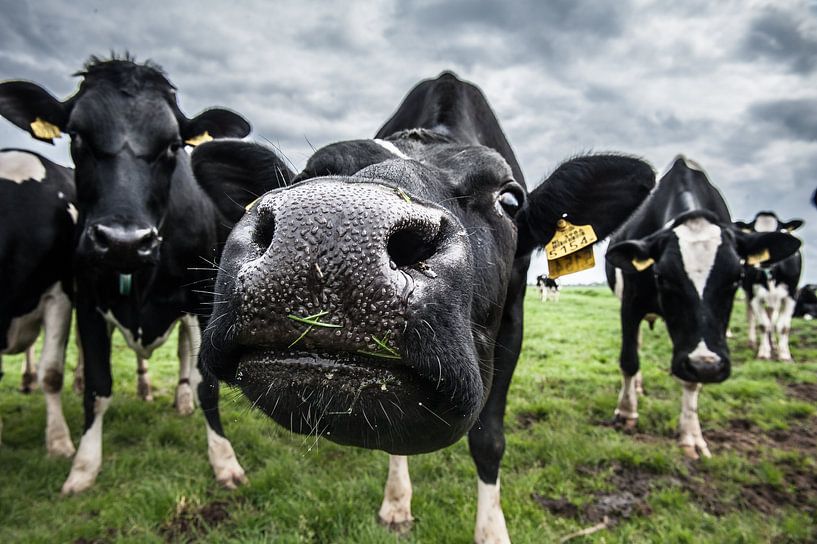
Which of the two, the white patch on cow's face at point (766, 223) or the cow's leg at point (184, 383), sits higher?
the white patch on cow's face at point (766, 223)

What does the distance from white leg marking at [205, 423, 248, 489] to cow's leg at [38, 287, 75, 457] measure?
1624 mm

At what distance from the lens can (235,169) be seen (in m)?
3.65

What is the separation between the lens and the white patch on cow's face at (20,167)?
15.1ft

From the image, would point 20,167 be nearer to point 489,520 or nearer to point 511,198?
point 511,198

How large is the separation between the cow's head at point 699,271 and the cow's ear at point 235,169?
3.55 meters

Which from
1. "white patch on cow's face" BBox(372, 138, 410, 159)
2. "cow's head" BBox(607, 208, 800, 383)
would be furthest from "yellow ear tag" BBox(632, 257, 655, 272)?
"white patch on cow's face" BBox(372, 138, 410, 159)

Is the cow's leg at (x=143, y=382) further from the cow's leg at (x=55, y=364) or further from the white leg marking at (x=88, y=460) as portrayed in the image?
the white leg marking at (x=88, y=460)

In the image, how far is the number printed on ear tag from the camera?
3049 mm

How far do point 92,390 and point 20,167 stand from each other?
233 cm

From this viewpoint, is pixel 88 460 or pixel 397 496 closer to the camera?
pixel 397 496

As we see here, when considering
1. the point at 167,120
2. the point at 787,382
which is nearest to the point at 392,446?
the point at 167,120

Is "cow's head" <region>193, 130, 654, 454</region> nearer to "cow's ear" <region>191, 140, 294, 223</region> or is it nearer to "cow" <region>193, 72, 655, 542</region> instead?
"cow" <region>193, 72, 655, 542</region>

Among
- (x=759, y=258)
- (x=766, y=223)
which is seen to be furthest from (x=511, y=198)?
(x=766, y=223)

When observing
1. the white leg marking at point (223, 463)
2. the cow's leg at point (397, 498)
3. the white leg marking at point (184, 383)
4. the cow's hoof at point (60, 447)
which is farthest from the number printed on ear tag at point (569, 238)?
the cow's hoof at point (60, 447)
